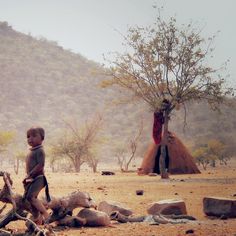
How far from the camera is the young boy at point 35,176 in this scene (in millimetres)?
7547

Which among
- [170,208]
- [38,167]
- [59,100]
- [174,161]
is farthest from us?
[59,100]

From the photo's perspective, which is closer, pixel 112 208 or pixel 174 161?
pixel 112 208

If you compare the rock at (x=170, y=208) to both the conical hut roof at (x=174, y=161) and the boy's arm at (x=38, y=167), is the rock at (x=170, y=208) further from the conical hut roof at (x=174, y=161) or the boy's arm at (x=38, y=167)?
the conical hut roof at (x=174, y=161)

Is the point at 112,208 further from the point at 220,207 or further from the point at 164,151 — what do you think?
the point at 164,151

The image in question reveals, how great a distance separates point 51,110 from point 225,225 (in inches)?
3329

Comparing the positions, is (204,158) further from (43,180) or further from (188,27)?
(43,180)

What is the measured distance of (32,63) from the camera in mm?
103875

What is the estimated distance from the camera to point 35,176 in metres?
7.64

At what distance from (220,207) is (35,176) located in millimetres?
3999

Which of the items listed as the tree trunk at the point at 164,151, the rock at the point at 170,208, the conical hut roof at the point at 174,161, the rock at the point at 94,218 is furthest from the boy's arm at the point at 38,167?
the conical hut roof at the point at 174,161

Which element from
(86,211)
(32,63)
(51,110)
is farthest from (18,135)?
(86,211)

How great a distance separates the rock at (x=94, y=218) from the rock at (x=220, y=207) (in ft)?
7.71

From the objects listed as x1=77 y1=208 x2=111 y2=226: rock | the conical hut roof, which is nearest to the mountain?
the conical hut roof

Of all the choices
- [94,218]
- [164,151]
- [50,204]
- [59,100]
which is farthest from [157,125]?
[59,100]
